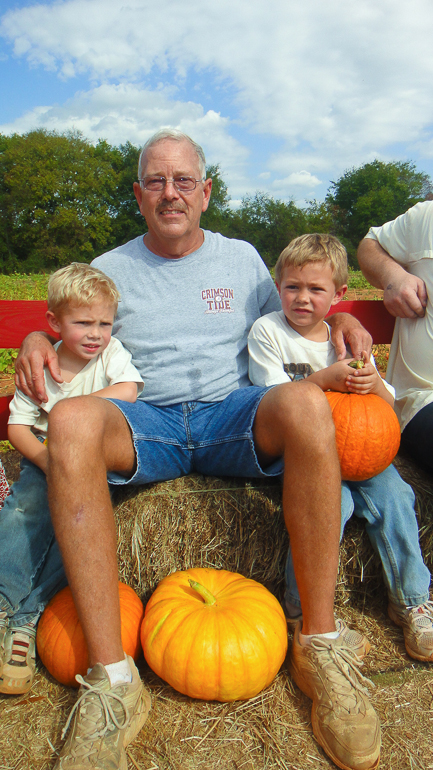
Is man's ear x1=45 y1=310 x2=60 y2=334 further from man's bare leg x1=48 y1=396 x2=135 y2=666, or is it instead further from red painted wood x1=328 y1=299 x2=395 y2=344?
red painted wood x1=328 y1=299 x2=395 y2=344

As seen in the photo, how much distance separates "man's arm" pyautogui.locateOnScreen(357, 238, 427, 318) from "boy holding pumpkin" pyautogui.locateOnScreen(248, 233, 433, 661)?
0.97 ft

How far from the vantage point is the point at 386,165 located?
200 feet

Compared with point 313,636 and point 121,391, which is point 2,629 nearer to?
point 121,391

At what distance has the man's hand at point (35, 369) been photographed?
82.4 inches

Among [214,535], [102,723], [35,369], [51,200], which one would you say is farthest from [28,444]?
[51,200]

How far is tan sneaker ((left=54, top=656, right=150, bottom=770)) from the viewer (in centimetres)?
136

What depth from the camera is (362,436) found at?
1.94 m

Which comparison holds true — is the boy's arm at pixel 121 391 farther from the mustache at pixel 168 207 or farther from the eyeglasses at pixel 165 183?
the eyeglasses at pixel 165 183

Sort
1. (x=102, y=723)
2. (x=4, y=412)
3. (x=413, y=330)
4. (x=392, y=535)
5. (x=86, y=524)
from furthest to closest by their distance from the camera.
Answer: (x=4, y=412) → (x=413, y=330) → (x=392, y=535) → (x=86, y=524) → (x=102, y=723)

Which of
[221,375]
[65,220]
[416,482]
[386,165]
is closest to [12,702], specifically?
[221,375]

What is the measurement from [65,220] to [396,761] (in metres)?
48.9

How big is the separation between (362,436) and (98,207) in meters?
52.0

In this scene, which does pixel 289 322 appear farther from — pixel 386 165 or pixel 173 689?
pixel 386 165

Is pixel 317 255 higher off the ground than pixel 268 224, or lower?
lower
